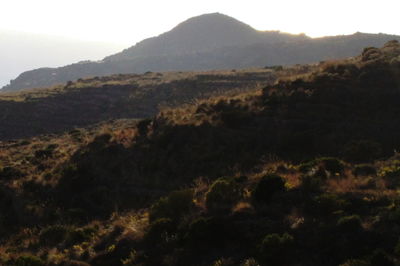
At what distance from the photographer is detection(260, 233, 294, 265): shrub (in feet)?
43.9

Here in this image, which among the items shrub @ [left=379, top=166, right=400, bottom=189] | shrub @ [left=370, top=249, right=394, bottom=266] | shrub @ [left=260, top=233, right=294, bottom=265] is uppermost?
shrub @ [left=379, top=166, right=400, bottom=189]

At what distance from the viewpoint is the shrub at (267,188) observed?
1740 cm

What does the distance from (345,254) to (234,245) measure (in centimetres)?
368

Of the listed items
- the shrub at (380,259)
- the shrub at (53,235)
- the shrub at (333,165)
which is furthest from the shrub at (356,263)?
the shrub at (53,235)

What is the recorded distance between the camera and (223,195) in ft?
60.3

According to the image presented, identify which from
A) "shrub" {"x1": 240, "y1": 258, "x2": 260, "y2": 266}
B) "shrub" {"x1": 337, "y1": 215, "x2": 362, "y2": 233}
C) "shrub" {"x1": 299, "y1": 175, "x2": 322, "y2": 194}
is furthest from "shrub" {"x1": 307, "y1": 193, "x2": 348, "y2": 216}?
"shrub" {"x1": 240, "y1": 258, "x2": 260, "y2": 266}

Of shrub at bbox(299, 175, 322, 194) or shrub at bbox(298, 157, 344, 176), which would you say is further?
shrub at bbox(298, 157, 344, 176)

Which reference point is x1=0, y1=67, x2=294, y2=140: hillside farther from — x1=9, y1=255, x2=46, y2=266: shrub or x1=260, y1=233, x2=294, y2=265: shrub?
x1=260, y1=233, x2=294, y2=265: shrub

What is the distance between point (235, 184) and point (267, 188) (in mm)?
1761

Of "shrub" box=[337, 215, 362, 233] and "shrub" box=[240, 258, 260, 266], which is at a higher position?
"shrub" box=[337, 215, 362, 233]

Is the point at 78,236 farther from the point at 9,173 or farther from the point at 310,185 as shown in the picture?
the point at 9,173

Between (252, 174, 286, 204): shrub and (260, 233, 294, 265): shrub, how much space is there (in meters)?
3.34

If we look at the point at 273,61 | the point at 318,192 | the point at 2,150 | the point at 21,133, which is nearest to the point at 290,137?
the point at 318,192

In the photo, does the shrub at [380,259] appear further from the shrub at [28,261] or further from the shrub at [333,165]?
the shrub at [28,261]
